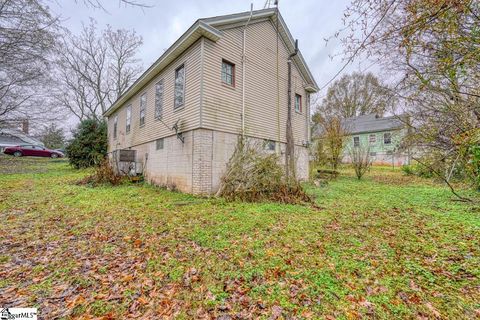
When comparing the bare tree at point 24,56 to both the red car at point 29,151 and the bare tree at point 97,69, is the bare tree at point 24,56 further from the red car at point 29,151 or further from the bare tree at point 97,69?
the red car at point 29,151

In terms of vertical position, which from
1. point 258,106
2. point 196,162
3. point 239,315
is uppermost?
point 258,106

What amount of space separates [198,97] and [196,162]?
7.19 ft

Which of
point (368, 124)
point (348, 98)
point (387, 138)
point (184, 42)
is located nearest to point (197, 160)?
point (184, 42)

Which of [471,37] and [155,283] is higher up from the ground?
[471,37]

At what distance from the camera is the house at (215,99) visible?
725cm

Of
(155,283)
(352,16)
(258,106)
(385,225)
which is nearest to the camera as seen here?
(155,283)

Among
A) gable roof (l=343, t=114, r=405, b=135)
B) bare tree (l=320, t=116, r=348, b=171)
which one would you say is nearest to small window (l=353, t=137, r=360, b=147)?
gable roof (l=343, t=114, r=405, b=135)

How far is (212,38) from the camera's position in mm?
7270

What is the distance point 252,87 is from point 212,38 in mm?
2409

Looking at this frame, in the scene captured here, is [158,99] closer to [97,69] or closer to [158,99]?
[158,99]

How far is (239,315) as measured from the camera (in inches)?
81.9

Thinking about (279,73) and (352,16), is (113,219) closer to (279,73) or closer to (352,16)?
(352,16)

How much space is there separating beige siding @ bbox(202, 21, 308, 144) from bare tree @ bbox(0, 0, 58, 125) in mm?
4253

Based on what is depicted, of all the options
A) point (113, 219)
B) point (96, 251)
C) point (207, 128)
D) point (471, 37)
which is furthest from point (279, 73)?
point (96, 251)
